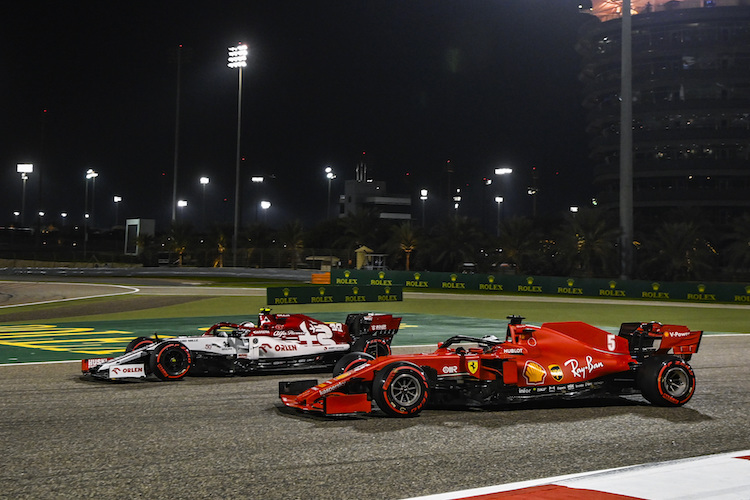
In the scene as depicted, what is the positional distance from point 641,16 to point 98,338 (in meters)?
89.5

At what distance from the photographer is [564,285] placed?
1886 inches

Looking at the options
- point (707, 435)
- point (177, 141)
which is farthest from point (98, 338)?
point (177, 141)

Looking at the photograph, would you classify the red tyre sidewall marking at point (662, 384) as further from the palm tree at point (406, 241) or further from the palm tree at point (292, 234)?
the palm tree at point (292, 234)

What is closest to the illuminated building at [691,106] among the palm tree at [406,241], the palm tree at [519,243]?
the palm tree at [406,241]

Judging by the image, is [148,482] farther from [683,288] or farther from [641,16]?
[641,16]

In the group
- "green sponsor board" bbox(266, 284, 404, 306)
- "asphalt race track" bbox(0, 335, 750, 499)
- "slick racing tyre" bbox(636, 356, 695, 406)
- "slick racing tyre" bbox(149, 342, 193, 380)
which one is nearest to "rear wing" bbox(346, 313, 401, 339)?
"asphalt race track" bbox(0, 335, 750, 499)

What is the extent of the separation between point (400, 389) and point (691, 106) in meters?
91.9

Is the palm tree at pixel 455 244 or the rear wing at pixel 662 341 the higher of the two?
the palm tree at pixel 455 244

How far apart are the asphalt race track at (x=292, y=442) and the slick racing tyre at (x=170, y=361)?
0.68m

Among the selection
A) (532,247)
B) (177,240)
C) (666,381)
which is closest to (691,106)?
(532,247)

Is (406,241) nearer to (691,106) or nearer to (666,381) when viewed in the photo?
(691,106)

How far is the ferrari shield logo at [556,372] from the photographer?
1034 cm

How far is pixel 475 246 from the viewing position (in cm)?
6681

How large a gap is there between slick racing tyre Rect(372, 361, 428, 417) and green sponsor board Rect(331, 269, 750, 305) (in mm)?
Answer: 36952
